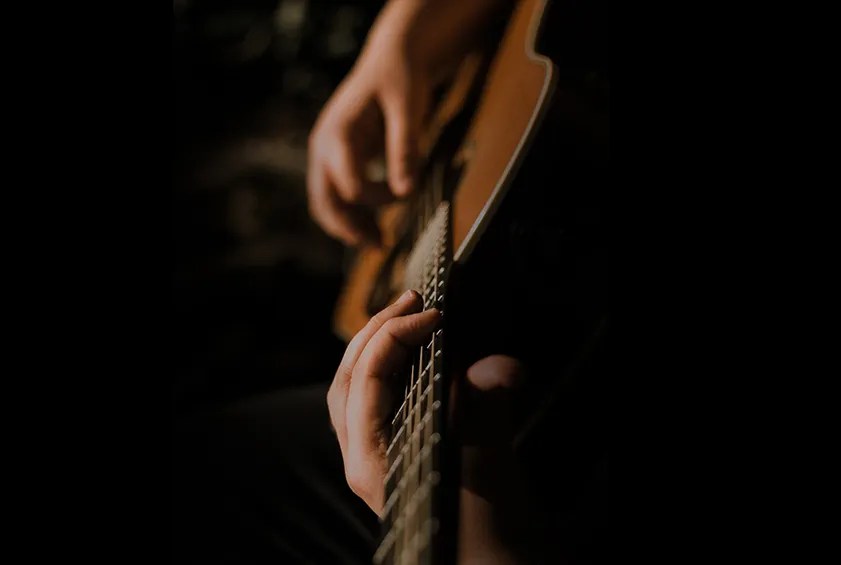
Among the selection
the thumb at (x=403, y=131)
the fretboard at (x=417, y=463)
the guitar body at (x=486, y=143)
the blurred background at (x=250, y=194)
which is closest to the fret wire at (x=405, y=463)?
the fretboard at (x=417, y=463)

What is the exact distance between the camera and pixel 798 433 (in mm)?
440

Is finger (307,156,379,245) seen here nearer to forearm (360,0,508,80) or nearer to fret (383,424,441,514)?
forearm (360,0,508,80)

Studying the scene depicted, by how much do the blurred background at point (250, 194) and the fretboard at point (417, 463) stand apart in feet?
1.87

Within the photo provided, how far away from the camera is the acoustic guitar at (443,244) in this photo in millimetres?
324

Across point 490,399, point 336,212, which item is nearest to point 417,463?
point 490,399

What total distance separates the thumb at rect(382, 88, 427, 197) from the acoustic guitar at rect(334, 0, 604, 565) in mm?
37

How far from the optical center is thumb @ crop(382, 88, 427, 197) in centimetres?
73

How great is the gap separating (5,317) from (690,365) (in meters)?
0.75

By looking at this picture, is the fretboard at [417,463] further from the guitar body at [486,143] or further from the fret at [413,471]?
the guitar body at [486,143]

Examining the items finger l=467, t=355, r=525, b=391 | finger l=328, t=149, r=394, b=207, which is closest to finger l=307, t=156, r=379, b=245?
finger l=328, t=149, r=394, b=207

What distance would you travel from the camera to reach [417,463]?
1.10 feet

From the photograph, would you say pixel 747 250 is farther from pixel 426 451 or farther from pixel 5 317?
pixel 5 317

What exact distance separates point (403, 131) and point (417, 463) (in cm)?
48

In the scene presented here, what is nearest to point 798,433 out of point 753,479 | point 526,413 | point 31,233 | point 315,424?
point 753,479
